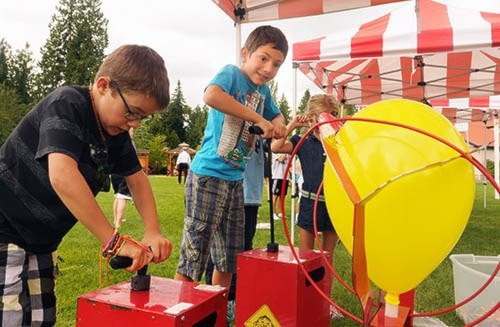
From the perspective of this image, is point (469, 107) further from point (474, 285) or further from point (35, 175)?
point (35, 175)

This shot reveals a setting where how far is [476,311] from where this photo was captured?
234cm

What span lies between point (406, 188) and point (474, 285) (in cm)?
170

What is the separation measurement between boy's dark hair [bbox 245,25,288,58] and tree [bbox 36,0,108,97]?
35159 millimetres

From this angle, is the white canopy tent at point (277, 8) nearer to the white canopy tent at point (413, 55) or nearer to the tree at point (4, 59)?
the white canopy tent at point (413, 55)

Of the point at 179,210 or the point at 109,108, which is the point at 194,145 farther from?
the point at 109,108

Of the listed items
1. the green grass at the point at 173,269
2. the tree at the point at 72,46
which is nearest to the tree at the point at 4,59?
the tree at the point at 72,46

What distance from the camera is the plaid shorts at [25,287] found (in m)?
1.37

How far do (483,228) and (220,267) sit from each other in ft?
18.1

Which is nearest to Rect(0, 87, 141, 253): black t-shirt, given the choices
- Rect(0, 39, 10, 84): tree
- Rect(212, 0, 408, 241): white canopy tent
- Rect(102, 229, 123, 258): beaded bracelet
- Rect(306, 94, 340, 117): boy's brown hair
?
Rect(102, 229, 123, 258): beaded bracelet

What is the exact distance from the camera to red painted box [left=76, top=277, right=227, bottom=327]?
1154 millimetres

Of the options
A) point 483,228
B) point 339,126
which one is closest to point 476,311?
point 339,126

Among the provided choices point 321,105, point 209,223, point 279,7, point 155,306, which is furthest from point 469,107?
point 155,306

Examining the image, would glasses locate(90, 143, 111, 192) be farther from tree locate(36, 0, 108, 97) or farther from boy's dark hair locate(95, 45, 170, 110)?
tree locate(36, 0, 108, 97)

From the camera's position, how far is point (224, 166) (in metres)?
Answer: 2.11
